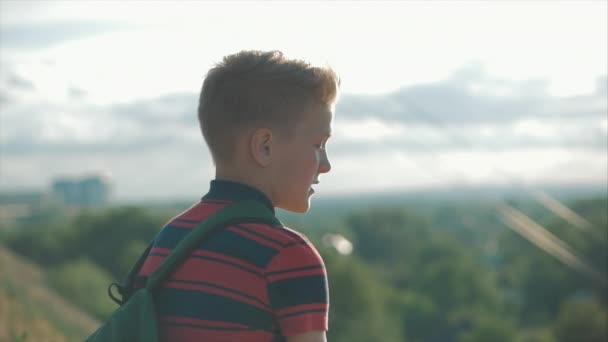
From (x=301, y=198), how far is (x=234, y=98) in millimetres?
286

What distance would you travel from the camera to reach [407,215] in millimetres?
106500

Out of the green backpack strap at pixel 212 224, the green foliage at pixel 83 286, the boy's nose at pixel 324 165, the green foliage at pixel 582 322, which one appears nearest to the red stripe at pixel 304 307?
the green backpack strap at pixel 212 224

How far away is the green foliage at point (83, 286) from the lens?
51188 millimetres

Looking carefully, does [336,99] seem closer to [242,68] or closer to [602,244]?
[242,68]

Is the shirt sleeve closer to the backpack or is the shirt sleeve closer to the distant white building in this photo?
the backpack

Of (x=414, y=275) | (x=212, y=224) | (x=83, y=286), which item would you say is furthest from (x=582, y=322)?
(x=212, y=224)

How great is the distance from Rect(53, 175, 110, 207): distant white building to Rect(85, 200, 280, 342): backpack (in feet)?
534

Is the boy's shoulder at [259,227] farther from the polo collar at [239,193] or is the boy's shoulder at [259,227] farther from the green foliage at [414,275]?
the green foliage at [414,275]

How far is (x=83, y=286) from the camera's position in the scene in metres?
54.7

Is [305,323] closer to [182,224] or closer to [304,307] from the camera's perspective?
[304,307]

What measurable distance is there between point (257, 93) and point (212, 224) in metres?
0.32

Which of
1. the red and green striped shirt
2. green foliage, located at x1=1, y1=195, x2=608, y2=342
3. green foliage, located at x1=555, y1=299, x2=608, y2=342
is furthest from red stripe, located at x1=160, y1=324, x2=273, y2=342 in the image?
green foliage, located at x1=555, y1=299, x2=608, y2=342

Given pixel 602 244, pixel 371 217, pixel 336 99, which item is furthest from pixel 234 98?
pixel 371 217

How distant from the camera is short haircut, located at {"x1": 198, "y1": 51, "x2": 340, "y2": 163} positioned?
7.76ft
